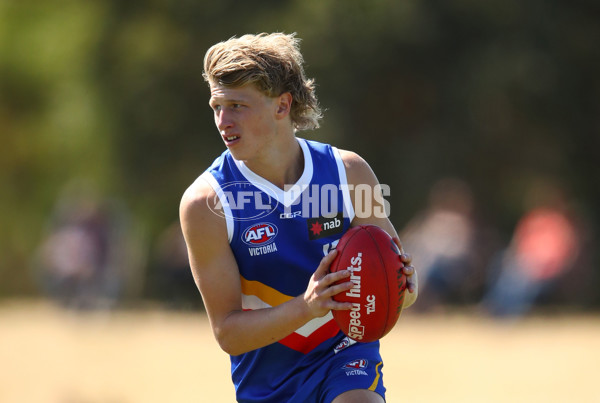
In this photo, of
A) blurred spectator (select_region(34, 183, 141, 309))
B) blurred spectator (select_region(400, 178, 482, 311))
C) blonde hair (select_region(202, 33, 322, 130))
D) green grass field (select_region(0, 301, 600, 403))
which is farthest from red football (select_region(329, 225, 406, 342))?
blurred spectator (select_region(34, 183, 141, 309))

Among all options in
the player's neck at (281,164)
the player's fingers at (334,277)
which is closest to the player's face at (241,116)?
the player's neck at (281,164)

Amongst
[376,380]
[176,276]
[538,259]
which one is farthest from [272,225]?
[176,276]

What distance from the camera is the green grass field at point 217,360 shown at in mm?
7996

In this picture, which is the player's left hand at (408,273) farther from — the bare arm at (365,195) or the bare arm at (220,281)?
the bare arm at (220,281)

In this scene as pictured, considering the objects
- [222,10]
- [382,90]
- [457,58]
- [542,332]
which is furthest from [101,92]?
[542,332]

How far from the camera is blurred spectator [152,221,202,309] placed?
15.2 metres

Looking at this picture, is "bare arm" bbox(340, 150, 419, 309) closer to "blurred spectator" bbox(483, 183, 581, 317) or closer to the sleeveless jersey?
the sleeveless jersey

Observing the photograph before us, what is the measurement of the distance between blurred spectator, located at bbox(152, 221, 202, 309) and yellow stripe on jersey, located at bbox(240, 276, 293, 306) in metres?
11.2

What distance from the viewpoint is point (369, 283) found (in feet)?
11.5

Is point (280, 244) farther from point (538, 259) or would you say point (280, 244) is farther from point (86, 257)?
point (86, 257)

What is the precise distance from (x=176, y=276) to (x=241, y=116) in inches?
473

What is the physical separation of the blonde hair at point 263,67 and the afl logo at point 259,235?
1.80 ft

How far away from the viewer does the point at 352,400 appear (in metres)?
3.59

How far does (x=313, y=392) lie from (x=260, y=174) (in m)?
0.96
